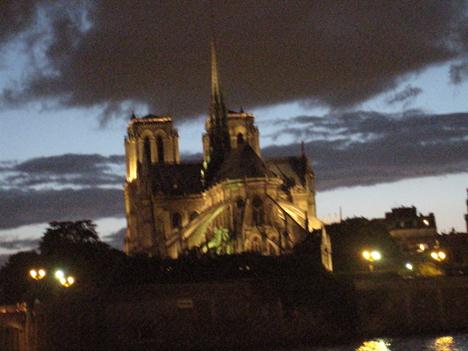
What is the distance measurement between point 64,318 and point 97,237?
137 feet

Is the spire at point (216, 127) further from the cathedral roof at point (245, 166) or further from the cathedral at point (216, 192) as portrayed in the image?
the cathedral roof at point (245, 166)

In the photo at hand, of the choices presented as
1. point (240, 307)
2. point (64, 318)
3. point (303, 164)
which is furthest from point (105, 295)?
point (303, 164)

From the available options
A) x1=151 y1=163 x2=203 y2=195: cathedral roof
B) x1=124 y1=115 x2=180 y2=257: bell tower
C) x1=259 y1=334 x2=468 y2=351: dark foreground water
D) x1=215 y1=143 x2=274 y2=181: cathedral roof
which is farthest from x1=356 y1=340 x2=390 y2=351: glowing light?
x1=124 y1=115 x2=180 y2=257: bell tower

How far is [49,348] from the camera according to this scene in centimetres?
7738

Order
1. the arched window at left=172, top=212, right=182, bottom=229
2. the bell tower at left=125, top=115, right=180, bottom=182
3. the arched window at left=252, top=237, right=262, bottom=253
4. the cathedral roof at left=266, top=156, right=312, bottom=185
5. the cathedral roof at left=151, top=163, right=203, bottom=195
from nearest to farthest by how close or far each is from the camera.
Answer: the arched window at left=252, top=237, right=262, bottom=253, the arched window at left=172, top=212, right=182, bottom=229, the cathedral roof at left=151, top=163, right=203, bottom=195, the cathedral roof at left=266, top=156, right=312, bottom=185, the bell tower at left=125, top=115, right=180, bottom=182

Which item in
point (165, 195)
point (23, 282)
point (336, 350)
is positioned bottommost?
point (336, 350)

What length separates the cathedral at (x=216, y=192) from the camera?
12300 centimetres

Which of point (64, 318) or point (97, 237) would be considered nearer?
point (64, 318)

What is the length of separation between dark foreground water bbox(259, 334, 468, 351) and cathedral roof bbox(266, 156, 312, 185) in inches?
2957

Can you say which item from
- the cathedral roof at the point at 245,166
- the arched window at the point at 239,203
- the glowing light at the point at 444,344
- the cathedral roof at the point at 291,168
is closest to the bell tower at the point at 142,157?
the cathedral roof at the point at 291,168

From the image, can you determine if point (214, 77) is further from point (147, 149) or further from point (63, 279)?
point (63, 279)

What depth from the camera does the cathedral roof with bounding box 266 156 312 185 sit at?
486 ft

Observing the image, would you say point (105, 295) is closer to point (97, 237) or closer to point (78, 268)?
point (78, 268)

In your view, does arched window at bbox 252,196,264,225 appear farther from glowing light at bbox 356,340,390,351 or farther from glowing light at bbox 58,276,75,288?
glowing light at bbox 356,340,390,351
